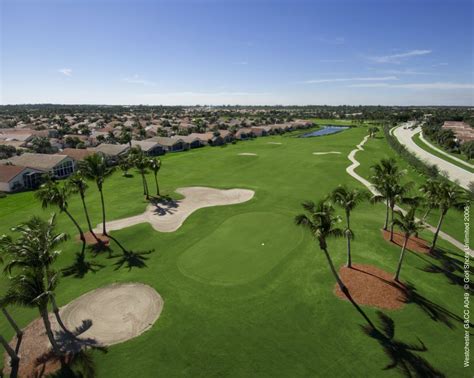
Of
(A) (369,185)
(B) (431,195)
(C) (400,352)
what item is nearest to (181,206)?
(B) (431,195)

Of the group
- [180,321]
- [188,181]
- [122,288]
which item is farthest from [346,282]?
[188,181]

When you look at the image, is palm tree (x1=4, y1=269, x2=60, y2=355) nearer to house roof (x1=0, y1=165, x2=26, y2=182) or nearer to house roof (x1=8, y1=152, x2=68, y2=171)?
house roof (x1=0, y1=165, x2=26, y2=182)

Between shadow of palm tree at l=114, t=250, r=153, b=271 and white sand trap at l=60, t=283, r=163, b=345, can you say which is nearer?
white sand trap at l=60, t=283, r=163, b=345

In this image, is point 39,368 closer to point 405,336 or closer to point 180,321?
point 180,321

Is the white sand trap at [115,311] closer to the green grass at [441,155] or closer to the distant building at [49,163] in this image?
the distant building at [49,163]

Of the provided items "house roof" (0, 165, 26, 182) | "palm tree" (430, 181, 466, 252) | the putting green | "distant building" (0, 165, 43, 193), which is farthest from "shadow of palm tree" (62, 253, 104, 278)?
"house roof" (0, 165, 26, 182)

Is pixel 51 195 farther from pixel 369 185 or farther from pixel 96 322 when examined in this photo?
pixel 369 185
